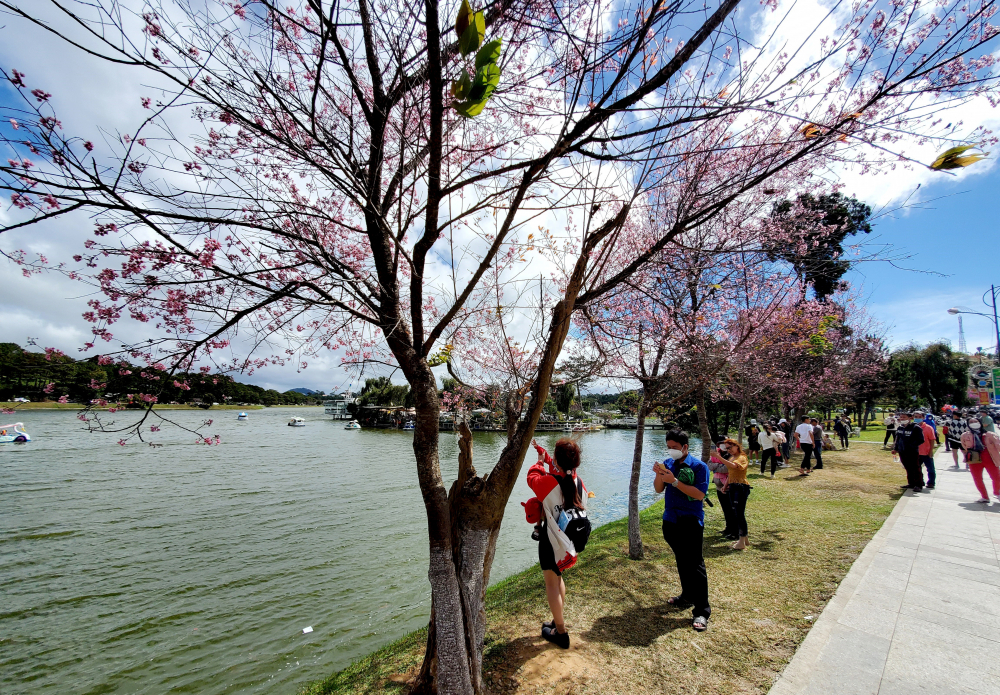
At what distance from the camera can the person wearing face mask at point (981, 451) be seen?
25.2 ft

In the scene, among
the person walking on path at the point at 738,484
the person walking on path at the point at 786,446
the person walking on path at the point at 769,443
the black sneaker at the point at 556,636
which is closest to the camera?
the black sneaker at the point at 556,636

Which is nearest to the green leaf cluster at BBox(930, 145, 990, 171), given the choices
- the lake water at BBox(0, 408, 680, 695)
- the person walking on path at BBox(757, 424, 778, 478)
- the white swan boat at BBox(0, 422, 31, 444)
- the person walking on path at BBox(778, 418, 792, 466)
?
the lake water at BBox(0, 408, 680, 695)

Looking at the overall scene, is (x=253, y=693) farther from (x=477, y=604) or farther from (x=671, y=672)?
(x=671, y=672)

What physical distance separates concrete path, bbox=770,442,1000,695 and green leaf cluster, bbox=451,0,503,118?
413 cm

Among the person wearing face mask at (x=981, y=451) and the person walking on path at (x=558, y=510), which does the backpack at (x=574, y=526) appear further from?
the person wearing face mask at (x=981, y=451)

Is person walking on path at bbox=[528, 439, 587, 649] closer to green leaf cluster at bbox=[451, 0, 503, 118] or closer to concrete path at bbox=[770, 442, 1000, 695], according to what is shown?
concrete path at bbox=[770, 442, 1000, 695]

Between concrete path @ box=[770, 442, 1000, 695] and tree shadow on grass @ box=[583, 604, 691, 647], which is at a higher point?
concrete path @ box=[770, 442, 1000, 695]

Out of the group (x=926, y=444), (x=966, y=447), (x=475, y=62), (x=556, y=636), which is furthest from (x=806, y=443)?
(x=475, y=62)

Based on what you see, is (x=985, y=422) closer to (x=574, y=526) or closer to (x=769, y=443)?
(x=769, y=443)

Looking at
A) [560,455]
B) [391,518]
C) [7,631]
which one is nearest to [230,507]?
[391,518]

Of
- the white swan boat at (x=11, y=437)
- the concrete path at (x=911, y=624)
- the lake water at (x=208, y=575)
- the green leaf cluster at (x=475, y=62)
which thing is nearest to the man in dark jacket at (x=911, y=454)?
the concrete path at (x=911, y=624)

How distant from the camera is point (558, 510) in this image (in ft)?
11.8

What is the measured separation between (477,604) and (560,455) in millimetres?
1290

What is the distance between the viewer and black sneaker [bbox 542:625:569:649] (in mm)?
3705
